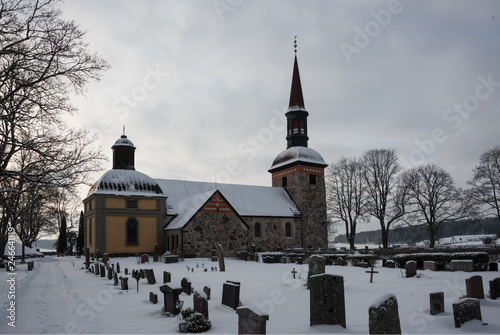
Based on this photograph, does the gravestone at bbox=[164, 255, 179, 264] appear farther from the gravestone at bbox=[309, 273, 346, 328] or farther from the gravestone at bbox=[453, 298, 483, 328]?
the gravestone at bbox=[453, 298, 483, 328]

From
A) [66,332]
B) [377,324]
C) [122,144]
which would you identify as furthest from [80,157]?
[122,144]

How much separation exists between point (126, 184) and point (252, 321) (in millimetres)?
27720

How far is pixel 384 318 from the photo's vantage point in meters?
6.58

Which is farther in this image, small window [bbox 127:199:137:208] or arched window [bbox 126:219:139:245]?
small window [bbox 127:199:137:208]

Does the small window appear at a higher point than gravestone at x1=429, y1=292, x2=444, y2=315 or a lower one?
higher

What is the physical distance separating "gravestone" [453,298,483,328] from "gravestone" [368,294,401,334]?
206 cm

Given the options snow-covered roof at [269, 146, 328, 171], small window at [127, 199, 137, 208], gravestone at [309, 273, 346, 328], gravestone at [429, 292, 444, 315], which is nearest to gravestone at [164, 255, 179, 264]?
small window at [127, 199, 137, 208]

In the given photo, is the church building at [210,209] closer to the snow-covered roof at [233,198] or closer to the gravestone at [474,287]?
the snow-covered roof at [233,198]

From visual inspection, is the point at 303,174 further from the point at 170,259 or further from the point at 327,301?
the point at 327,301

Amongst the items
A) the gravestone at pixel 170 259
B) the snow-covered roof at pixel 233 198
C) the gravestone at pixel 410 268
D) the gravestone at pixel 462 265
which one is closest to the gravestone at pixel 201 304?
the gravestone at pixel 410 268

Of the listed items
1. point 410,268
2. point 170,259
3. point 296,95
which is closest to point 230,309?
point 410,268

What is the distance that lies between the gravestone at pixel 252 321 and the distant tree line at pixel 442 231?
34798mm

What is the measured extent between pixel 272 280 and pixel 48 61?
35.8 ft

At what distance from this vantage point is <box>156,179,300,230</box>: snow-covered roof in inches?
1353
